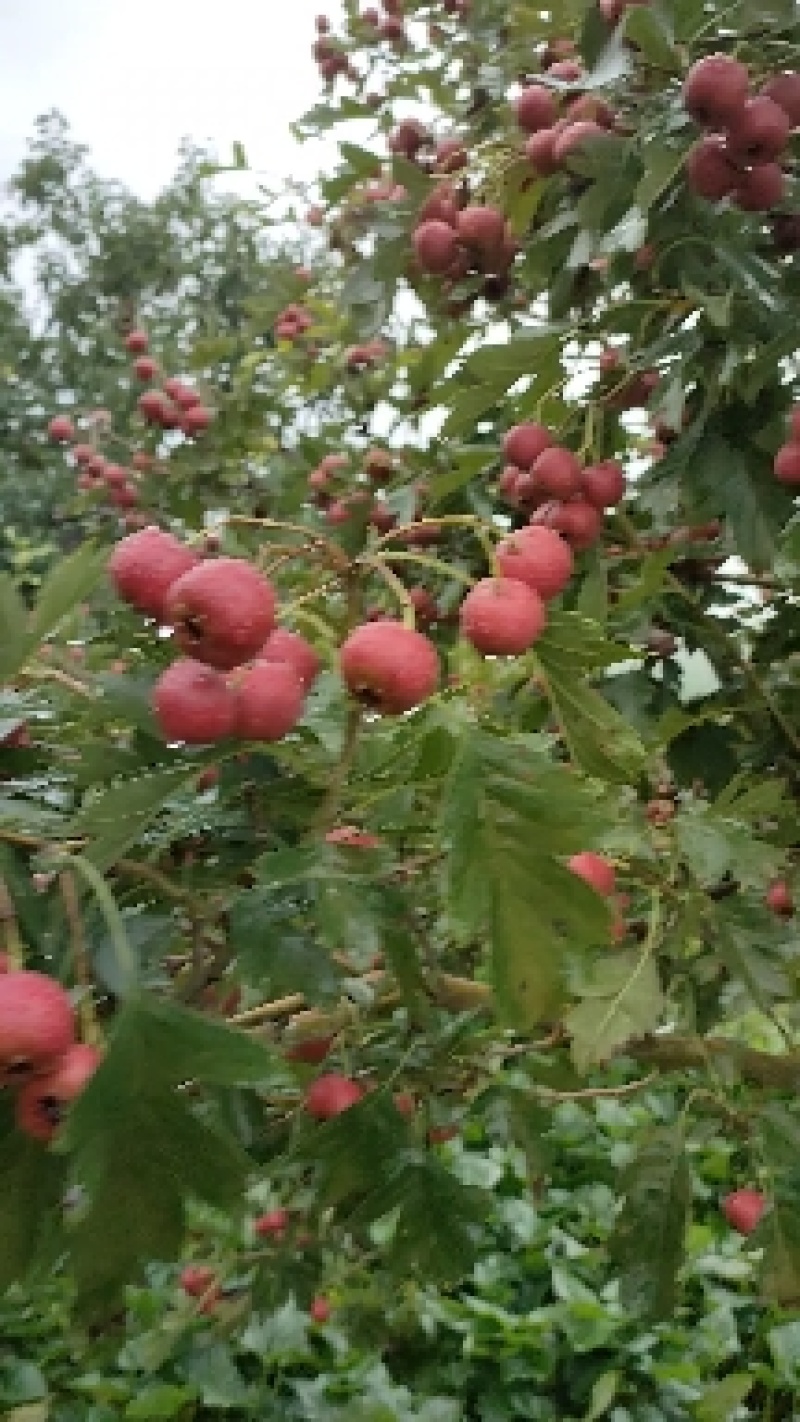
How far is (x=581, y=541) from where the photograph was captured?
47.9 inches

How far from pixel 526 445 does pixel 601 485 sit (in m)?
0.07

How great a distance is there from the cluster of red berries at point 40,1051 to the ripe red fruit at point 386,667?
202 millimetres

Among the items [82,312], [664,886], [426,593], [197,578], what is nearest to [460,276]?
[426,593]

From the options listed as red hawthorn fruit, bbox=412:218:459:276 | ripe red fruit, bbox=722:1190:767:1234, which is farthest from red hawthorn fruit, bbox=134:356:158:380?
ripe red fruit, bbox=722:1190:767:1234

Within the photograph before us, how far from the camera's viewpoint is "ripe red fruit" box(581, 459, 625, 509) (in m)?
1.21

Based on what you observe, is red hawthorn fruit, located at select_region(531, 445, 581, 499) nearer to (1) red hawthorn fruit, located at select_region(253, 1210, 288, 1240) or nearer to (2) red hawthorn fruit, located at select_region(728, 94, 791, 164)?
(2) red hawthorn fruit, located at select_region(728, 94, 791, 164)

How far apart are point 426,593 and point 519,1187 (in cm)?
161

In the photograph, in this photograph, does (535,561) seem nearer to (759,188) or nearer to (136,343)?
(759,188)

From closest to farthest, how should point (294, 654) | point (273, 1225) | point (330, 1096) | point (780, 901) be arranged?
point (294, 654) < point (330, 1096) < point (780, 901) < point (273, 1225)

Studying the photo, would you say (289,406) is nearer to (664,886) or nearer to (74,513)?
(74,513)

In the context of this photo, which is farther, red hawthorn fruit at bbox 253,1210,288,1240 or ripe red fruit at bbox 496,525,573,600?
red hawthorn fruit at bbox 253,1210,288,1240

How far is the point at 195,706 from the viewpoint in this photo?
0.70 meters

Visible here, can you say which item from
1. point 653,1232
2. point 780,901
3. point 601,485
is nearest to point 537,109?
point 601,485

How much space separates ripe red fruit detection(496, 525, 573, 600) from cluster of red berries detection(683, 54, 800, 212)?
47cm
